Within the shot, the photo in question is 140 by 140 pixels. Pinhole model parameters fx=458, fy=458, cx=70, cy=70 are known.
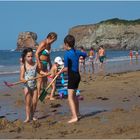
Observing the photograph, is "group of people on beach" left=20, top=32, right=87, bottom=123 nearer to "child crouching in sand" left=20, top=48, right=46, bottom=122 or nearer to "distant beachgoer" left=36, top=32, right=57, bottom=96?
"child crouching in sand" left=20, top=48, right=46, bottom=122

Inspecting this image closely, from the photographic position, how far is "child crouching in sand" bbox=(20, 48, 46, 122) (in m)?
8.40

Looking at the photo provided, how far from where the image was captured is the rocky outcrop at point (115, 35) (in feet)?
403

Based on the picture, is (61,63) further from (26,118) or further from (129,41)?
(129,41)

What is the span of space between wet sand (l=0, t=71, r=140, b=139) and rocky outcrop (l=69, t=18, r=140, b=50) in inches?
4277

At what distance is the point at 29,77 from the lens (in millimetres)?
8414

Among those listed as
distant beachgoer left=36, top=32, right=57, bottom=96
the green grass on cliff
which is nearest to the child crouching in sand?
distant beachgoer left=36, top=32, right=57, bottom=96

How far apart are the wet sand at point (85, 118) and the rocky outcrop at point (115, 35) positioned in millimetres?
108637

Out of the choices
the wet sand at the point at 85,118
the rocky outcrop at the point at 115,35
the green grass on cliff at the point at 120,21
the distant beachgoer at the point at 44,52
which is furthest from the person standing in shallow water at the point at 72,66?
the green grass on cliff at the point at 120,21

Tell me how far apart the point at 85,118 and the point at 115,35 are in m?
118

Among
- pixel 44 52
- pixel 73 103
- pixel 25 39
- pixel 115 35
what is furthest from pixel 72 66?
pixel 25 39

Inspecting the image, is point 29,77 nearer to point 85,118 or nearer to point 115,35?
point 85,118

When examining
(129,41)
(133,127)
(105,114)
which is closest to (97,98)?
(105,114)

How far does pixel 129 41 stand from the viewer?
12294 cm

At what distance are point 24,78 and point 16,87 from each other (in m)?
7.10
